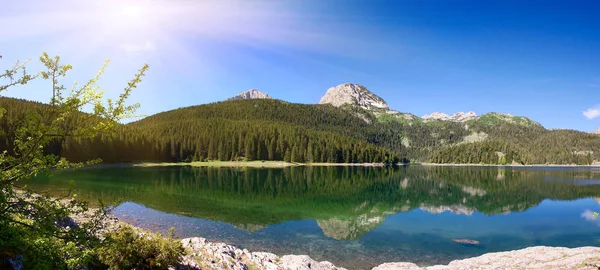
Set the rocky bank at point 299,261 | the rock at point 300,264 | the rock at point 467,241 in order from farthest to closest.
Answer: the rock at point 467,241 → the rock at point 300,264 → the rocky bank at point 299,261

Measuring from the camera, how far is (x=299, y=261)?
21.1m

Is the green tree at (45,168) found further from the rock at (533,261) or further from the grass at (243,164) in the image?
the grass at (243,164)

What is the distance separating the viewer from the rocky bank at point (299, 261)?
683 inches

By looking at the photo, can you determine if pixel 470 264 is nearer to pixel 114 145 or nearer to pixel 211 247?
pixel 211 247

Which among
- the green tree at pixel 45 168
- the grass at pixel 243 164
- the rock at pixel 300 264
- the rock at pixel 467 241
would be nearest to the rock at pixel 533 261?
the rock at pixel 300 264

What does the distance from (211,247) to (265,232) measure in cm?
1612

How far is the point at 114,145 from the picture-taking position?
15212cm

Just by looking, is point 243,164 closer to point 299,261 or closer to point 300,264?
point 299,261

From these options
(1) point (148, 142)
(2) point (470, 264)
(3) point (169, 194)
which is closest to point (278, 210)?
(3) point (169, 194)

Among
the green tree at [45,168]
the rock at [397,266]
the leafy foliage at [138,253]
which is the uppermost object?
the green tree at [45,168]

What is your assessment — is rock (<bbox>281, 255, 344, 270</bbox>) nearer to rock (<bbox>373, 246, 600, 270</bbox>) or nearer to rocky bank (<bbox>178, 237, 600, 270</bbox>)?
rocky bank (<bbox>178, 237, 600, 270</bbox>)

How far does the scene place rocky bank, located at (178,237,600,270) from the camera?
17.4 m

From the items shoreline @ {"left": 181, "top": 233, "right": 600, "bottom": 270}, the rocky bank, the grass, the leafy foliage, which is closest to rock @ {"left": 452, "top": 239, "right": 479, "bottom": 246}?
shoreline @ {"left": 181, "top": 233, "right": 600, "bottom": 270}

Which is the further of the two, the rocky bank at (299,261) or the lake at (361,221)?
the lake at (361,221)
